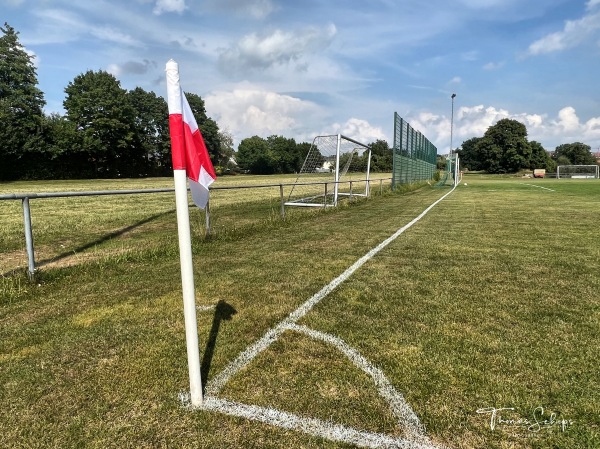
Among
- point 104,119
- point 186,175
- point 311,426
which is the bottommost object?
point 311,426

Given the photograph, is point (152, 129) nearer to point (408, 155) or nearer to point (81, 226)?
point (408, 155)

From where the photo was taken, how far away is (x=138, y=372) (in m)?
2.93

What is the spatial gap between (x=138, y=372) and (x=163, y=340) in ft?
1.81

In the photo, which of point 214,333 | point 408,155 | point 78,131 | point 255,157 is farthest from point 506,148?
point 214,333

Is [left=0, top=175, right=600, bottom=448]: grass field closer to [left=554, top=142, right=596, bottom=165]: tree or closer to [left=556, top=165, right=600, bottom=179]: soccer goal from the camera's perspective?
[left=556, top=165, right=600, bottom=179]: soccer goal

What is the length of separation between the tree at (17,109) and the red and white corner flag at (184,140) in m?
51.4

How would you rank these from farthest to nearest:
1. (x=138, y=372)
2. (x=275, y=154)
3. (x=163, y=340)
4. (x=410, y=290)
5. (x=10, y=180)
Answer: (x=275, y=154) → (x=10, y=180) → (x=410, y=290) → (x=163, y=340) → (x=138, y=372)

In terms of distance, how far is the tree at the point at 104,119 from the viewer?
54.7 meters

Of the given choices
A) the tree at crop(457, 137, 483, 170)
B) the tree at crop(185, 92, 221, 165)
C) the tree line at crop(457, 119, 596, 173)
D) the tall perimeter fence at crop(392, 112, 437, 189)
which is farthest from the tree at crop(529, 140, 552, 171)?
the tree at crop(185, 92, 221, 165)

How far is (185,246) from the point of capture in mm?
2459

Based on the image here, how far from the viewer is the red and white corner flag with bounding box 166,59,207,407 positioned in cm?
234

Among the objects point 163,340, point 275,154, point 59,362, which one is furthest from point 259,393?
point 275,154

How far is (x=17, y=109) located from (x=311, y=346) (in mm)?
56639

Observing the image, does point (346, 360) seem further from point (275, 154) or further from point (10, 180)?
point (275, 154)
